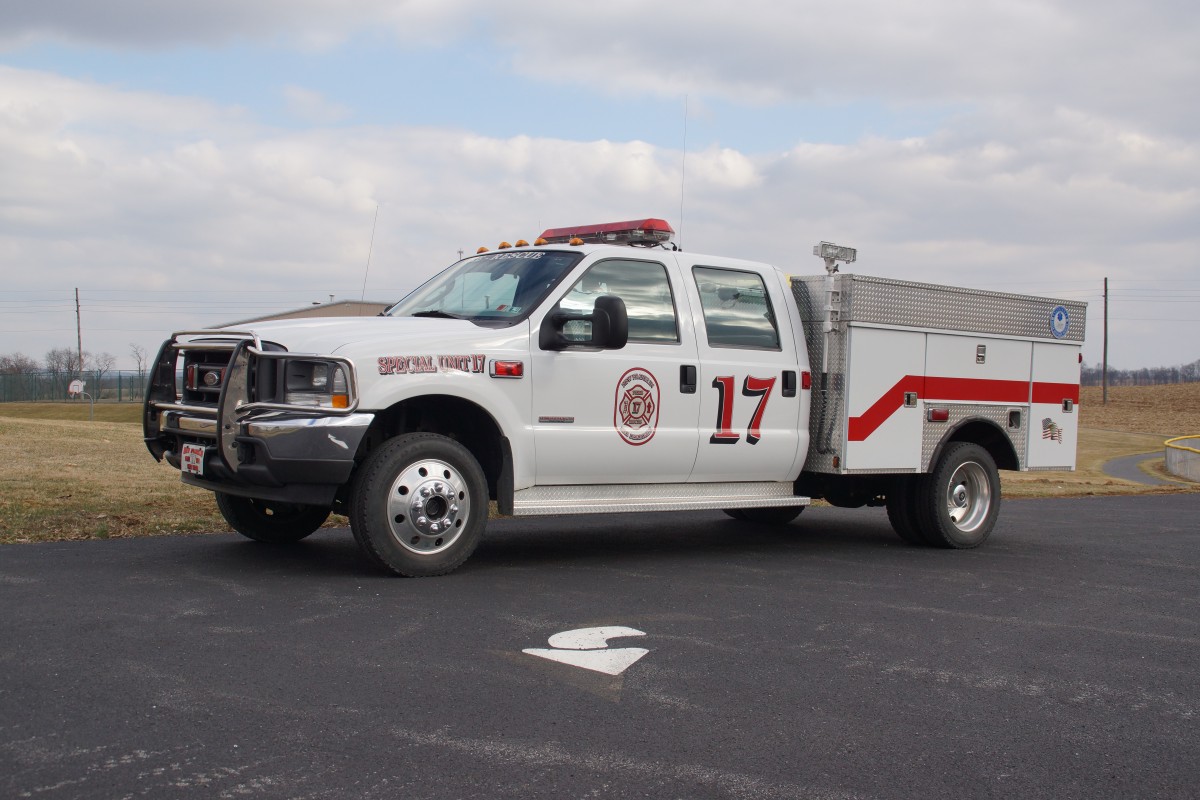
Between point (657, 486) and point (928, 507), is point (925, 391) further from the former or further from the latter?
point (657, 486)

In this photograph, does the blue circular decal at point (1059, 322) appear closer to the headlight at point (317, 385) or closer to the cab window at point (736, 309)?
the cab window at point (736, 309)

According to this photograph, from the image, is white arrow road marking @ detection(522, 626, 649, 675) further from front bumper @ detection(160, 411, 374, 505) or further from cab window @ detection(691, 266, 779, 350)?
cab window @ detection(691, 266, 779, 350)

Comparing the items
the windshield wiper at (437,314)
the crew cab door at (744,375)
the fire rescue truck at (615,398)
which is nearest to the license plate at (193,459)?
the fire rescue truck at (615,398)

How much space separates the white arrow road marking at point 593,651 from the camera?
4.89 m

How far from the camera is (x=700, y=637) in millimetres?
5484

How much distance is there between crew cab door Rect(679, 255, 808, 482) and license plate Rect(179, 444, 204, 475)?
10.5 feet

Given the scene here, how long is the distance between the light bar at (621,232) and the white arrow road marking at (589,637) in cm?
337

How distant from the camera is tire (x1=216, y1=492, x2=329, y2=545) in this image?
780 centimetres

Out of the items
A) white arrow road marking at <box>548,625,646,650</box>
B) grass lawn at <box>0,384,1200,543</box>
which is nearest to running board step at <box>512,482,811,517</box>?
white arrow road marking at <box>548,625,646,650</box>

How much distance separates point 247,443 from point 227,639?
1.53 meters

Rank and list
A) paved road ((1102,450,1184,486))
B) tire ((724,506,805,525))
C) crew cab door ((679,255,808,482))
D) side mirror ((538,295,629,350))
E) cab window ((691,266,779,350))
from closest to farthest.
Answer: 1. side mirror ((538,295,629,350))
2. crew cab door ((679,255,808,482))
3. cab window ((691,266,779,350))
4. tire ((724,506,805,525))
5. paved road ((1102,450,1184,486))

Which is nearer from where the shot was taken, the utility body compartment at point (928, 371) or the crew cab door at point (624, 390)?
the crew cab door at point (624, 390)

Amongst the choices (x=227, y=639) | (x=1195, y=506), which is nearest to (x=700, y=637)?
(x=227, y=639)

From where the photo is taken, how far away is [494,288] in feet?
25.1
